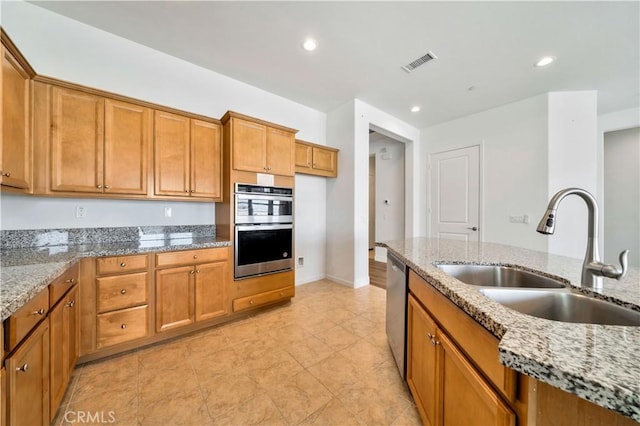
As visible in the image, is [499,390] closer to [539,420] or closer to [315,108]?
[539,420]

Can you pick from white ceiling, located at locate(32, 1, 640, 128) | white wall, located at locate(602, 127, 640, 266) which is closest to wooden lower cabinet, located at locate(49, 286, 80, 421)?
white ceiling, located at locate(32, 1, 640, 128)

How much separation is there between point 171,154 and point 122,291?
1293 mm

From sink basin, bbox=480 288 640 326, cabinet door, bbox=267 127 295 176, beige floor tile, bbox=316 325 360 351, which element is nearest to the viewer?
sink basin, bbox=480 288 640 326

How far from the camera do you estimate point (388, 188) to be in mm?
5301

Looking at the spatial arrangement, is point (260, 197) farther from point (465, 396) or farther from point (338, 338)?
point (465, 396)

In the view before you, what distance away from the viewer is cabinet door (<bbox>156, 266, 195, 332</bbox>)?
6.68ft

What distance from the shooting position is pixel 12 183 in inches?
60.8

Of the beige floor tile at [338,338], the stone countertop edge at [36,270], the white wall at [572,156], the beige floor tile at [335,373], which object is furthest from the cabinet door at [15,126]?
the white wall at [572,156]

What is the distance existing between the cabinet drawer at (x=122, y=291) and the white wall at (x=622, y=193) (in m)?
6.83

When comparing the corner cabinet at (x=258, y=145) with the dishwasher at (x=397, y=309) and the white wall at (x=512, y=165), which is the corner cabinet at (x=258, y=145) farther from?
the white wall at (x=512, y=165)

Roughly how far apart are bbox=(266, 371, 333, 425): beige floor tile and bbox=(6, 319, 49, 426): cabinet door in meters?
1.10

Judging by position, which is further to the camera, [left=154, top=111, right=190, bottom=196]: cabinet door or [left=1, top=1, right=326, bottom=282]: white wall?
[left=154, top=111, right=190, bottom=196]: cabinet door

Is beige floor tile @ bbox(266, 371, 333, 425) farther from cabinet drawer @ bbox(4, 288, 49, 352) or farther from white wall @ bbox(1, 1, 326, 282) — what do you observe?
white wall @ bbox(1, 1, 326, 282)

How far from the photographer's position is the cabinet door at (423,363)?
111 cm
